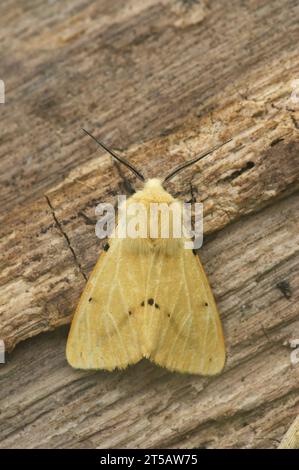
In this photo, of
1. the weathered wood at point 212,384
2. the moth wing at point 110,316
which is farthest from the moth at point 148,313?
the weathered wood at point 212,384

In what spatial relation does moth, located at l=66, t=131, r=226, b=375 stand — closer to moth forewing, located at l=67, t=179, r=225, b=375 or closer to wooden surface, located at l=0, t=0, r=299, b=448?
moth forewing, located at l=67, t=179, r=225, b=375

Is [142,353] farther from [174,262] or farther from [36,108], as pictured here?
[36,108]

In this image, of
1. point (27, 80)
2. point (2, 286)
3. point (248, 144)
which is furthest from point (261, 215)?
point (27, 80)

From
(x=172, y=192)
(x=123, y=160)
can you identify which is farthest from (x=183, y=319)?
(x=123, y=160)

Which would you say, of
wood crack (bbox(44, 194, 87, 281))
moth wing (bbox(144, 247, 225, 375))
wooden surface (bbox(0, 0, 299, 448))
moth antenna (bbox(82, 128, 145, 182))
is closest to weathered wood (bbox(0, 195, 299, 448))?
wooden surface (bbox(0, 0, 299, 448))

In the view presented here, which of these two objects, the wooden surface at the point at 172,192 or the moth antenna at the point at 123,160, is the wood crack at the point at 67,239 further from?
the moth antenna at the point at 123,160
